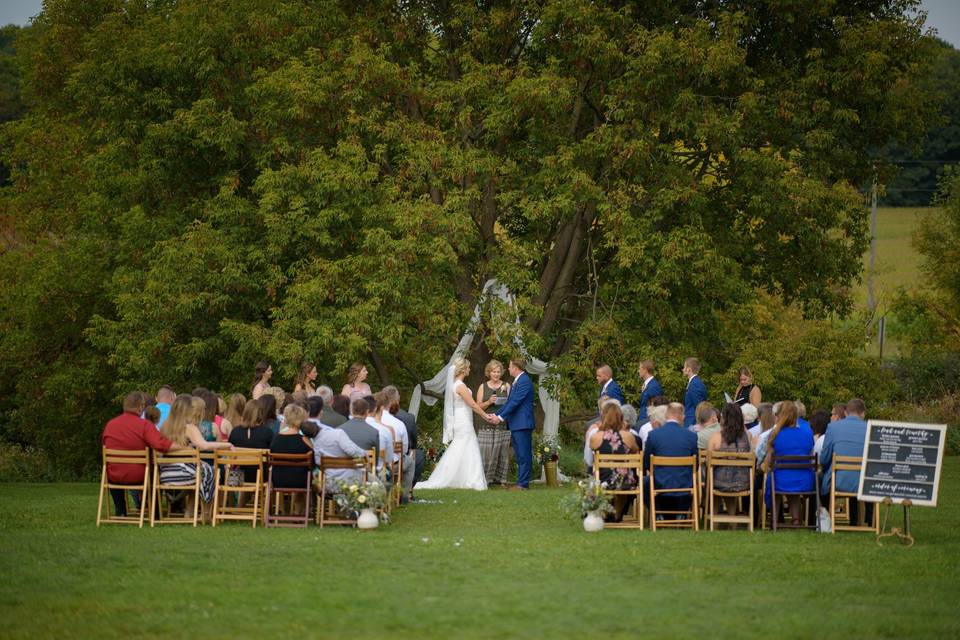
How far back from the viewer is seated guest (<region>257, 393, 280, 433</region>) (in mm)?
15445

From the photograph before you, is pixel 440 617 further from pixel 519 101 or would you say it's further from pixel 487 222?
pixel 487 222

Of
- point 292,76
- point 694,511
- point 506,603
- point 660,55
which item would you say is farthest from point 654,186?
point 506,603

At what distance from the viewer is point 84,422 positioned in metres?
33.0

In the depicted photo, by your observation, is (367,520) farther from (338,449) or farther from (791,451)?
(791,451)

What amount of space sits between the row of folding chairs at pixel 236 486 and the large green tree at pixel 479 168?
7.39m

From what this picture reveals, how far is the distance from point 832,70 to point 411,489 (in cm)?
1221

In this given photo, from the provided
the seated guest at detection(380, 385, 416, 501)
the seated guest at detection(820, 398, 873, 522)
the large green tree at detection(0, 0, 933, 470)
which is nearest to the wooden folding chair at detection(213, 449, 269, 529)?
the seated guest at detection(380, 385, 416, 501)

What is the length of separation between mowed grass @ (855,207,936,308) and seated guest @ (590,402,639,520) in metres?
43.6

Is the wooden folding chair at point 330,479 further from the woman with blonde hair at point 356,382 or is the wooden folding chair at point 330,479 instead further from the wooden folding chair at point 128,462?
the woman with blonde hair at point 356,382

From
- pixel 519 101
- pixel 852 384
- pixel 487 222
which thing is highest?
pixel 519 101

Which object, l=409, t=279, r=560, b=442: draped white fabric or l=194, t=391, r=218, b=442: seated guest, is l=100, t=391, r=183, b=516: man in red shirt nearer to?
l=194, t=391, r=218, b=442: seated guest

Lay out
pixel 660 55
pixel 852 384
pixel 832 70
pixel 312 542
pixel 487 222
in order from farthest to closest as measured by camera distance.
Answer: pixel 852 384 → pixel 487 222 → pixel 832 70 → pixel 660 55 → pixel 312 542

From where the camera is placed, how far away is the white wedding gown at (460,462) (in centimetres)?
2083

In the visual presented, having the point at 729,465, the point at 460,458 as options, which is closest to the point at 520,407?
the point at 460,458
